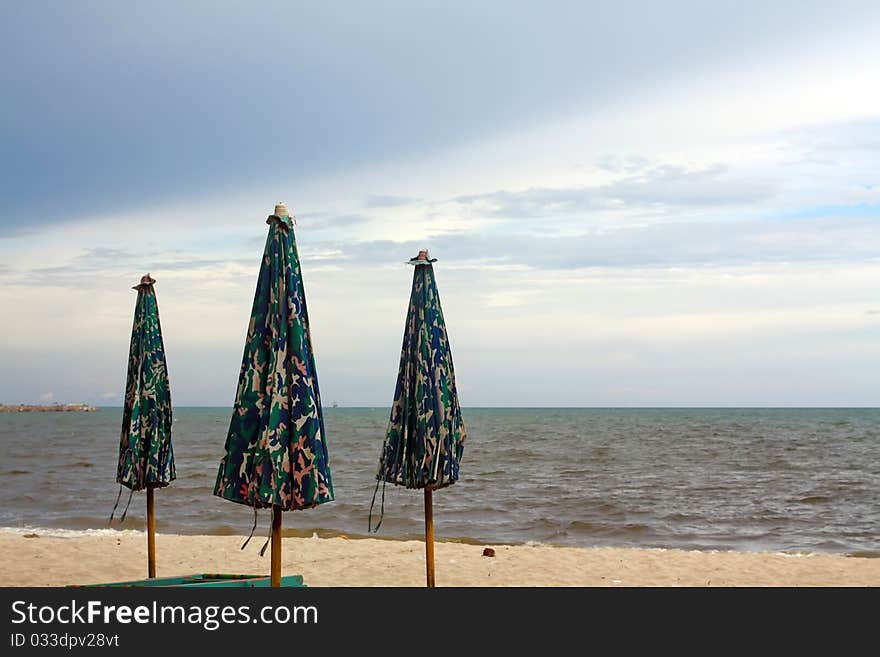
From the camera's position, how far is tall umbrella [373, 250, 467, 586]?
311 inches

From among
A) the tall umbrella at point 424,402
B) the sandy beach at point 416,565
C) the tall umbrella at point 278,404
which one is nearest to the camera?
the tall umbrella at point 278,404

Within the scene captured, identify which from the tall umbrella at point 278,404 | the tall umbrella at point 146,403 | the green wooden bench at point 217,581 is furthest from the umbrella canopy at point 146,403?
the tall umbrella at point 278,404

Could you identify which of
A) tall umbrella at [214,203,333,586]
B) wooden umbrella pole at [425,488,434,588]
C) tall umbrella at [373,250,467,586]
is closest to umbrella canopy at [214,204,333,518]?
tall umbrella at [214,203,333,586]

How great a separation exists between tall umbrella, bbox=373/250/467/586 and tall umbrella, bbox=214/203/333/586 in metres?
1.73

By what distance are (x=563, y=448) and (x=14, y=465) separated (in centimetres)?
2896

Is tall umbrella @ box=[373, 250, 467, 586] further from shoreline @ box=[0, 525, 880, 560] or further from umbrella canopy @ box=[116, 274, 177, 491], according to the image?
shoreline @ box=[0, 525, 880, 560]

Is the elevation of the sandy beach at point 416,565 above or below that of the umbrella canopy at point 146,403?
below

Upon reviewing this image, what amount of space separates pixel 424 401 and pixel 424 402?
1 centimetres

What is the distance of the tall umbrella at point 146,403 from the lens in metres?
8.78

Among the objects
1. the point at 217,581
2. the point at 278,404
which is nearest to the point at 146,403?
the point at 217,581

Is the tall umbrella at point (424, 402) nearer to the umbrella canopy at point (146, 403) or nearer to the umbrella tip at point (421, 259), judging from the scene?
the umbrella tip at point (421, 259)

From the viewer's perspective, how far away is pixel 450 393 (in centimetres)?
798
